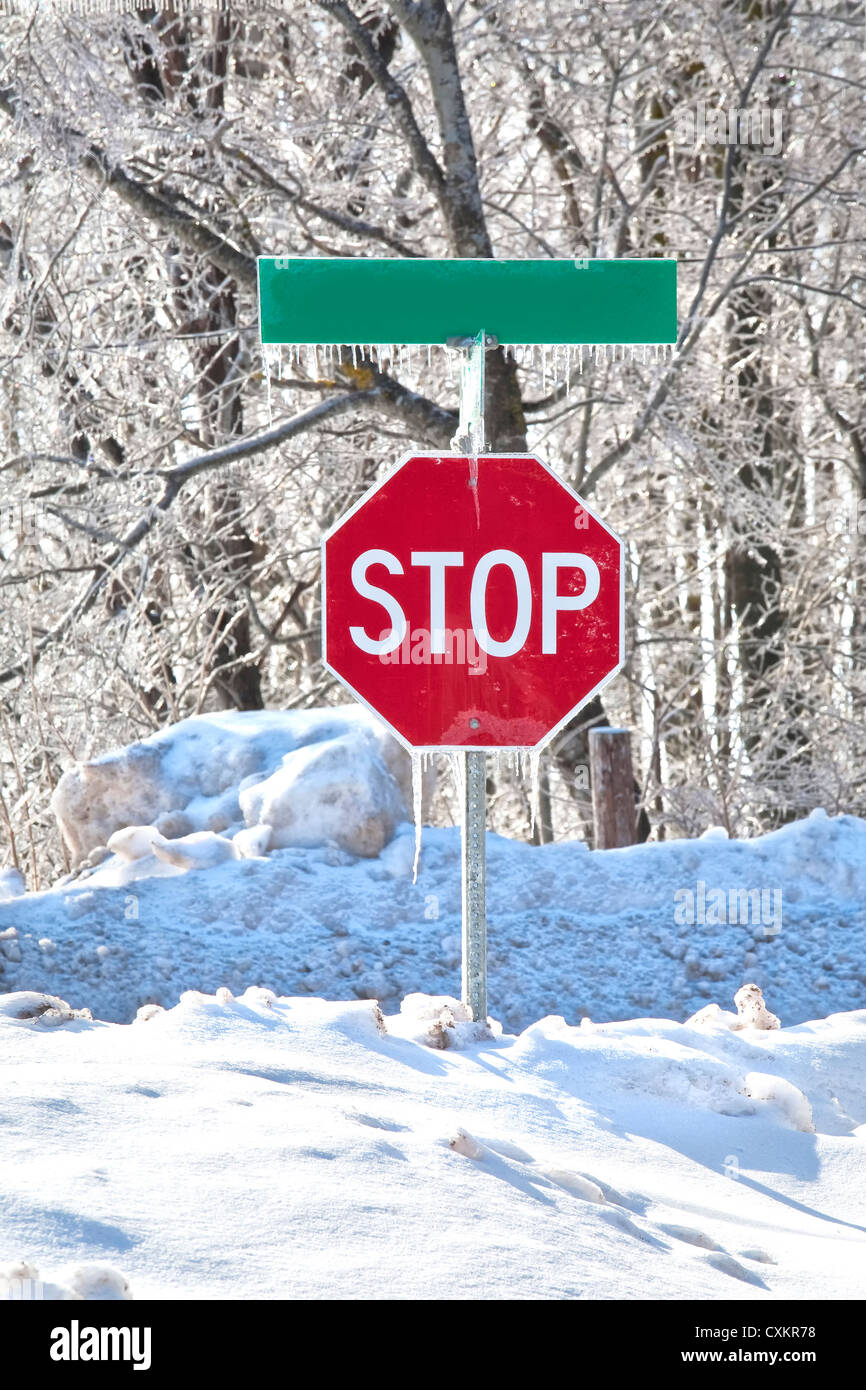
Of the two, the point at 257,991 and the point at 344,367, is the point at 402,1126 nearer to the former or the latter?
the point at 257,991

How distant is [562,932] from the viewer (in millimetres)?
5391

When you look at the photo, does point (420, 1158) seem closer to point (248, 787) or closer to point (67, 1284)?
point (67, 1284)

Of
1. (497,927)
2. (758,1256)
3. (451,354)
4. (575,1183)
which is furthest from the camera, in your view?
(451,354)

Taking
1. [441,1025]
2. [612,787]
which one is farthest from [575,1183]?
[612,787]

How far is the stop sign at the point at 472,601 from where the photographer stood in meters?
3.46

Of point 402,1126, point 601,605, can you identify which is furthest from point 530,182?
point 402,1126

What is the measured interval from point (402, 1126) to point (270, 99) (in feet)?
27.4

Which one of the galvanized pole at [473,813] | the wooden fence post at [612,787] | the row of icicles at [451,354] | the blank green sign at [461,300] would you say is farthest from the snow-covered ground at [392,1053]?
the blank green sign at [461,300]

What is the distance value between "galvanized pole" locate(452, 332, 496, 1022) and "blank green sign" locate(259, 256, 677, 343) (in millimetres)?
100

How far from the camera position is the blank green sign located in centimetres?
348

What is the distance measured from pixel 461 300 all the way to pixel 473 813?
4.12 ft

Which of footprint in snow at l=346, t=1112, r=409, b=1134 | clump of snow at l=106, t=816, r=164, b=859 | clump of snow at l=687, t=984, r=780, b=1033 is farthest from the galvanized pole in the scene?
clump of snow at l=106, t=816, r=164, b=859

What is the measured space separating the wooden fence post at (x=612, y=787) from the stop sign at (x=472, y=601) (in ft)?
8.51

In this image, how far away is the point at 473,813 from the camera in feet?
11.9
